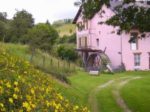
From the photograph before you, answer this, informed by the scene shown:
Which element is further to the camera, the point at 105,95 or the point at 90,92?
the point at 90,92

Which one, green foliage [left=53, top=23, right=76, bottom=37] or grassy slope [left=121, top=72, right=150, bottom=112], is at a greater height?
green foliage [left=53, top=23, right=76, bottom=37]

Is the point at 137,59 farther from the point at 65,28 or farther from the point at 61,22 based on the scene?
the point at 61,22

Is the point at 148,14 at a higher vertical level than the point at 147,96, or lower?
higher

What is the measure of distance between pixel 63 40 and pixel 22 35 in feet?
139

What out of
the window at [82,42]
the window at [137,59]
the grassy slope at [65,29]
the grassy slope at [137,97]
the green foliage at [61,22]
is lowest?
the grassy slope at [137,97]

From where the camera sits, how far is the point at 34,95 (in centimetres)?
838

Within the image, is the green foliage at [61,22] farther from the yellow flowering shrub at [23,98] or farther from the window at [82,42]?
the yellow flowering shrub at [23,98]

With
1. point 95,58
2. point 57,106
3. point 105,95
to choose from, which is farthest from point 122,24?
point 95,58

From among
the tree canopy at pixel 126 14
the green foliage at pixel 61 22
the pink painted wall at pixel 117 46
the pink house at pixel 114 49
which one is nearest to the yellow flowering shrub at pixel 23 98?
the tree canopy at pixel 126 14

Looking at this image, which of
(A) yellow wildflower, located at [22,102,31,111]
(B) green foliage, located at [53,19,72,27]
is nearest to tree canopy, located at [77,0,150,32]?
(A) yellow wildflower, located at [22,102,31,111]

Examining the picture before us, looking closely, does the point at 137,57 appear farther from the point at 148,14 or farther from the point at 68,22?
the point at 68,22

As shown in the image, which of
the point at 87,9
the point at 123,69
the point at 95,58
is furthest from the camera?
the point at 95,58

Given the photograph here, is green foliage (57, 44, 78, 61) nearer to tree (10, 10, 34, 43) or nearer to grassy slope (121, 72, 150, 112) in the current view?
tree (10, 10, 34, 43)

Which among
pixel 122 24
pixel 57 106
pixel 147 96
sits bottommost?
pixel 147 96
